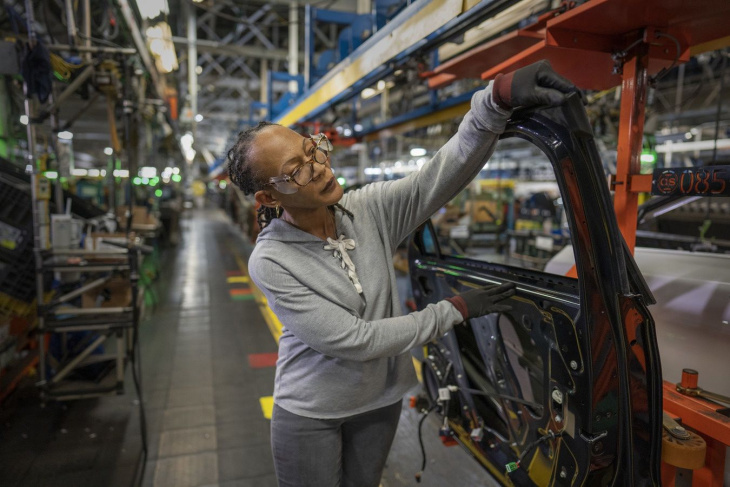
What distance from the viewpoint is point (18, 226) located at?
11.4ft

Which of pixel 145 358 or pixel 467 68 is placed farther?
pixel 145 358

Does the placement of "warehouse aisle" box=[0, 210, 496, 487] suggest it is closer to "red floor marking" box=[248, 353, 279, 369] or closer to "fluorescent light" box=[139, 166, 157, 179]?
"red floor marking" box=[248, 353, 279, 369]

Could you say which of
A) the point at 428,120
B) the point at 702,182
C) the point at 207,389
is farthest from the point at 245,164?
the point at 428,120

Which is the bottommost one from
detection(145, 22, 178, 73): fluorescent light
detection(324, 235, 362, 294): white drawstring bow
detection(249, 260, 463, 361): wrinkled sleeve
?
detection(249, 260, 463, 361): wrinkled sleeve

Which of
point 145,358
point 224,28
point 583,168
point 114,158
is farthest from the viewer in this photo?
point 224,28

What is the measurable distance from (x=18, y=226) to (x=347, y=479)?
11.1 ft

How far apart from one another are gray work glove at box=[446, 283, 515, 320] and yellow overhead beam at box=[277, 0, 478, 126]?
135cm

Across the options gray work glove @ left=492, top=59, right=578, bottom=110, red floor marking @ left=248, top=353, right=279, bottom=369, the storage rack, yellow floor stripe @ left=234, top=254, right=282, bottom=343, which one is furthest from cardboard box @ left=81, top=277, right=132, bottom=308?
gray work glove @ left=492, top=59, right=578, bottom=110

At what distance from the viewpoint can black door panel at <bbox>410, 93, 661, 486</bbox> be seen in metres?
1.17

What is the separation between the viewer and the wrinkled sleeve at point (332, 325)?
1.30 metres

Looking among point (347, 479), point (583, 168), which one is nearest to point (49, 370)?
point (347, 479)

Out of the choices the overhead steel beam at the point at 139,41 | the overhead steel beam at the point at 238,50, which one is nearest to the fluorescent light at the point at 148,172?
the overhead steel beam at the point at 139,41

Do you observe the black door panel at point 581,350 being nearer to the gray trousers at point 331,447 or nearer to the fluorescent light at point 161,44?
the gray trousers at point 331,447

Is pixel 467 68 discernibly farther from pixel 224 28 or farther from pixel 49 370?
pixel 224 28
